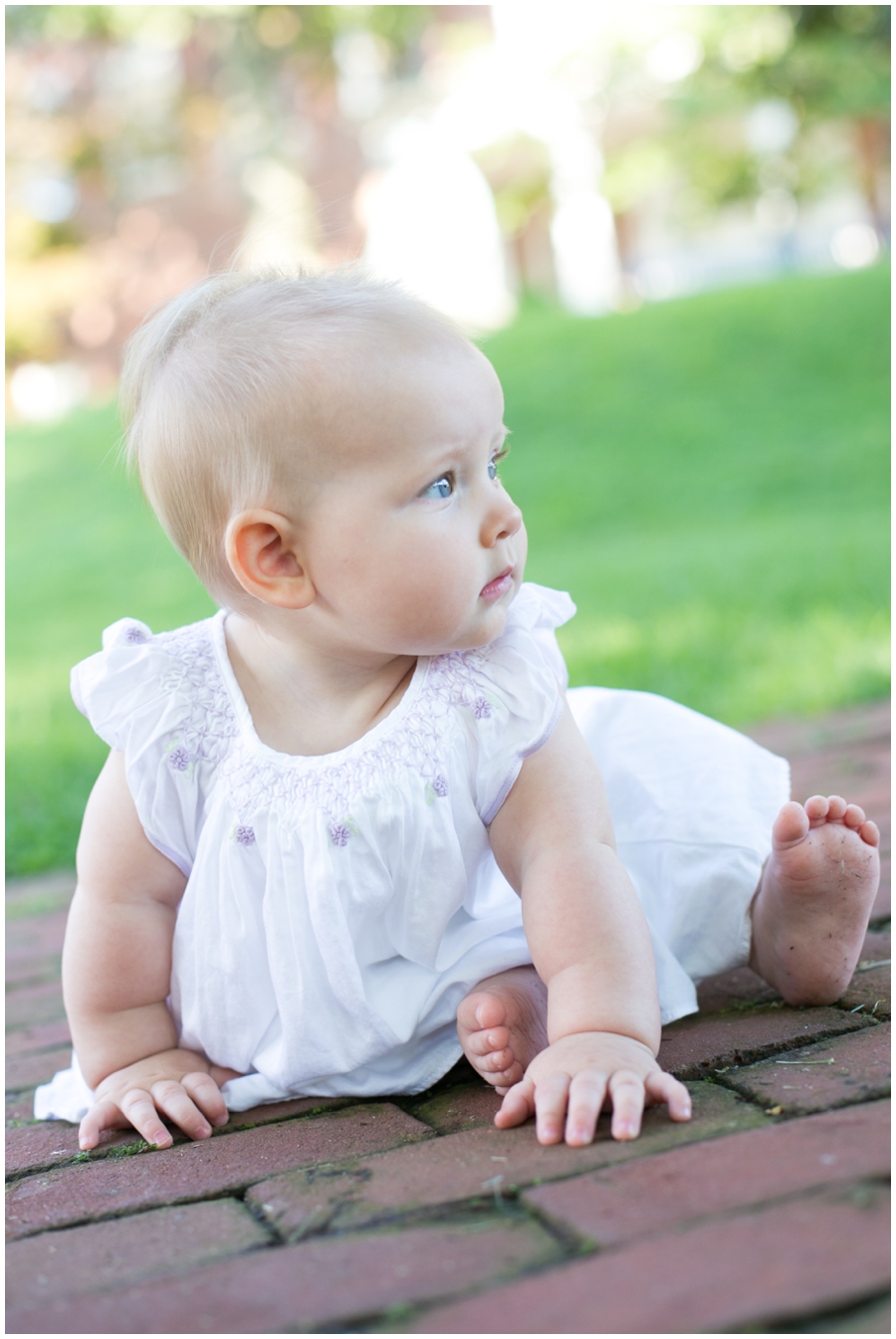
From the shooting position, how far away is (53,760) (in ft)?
14.3

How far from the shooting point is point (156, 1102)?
1737mm

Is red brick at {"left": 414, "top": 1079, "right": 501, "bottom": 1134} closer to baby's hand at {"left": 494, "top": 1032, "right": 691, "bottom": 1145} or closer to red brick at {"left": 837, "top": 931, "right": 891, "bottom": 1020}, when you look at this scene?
baby's hand at {"left": 494, "top": 1032, "right": 691, "bottom": 1145}

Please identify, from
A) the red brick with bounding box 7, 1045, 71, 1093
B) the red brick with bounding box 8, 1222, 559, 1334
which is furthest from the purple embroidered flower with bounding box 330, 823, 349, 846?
the red brick with bounding box 7, 1045, 71, 1093

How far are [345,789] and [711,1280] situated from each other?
0.81 meters

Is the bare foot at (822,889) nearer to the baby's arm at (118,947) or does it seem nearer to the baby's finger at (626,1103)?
the baby's finger at (626,1103)

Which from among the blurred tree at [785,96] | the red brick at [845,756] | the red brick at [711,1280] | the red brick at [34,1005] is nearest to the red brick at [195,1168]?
the red brick at [711,1280]

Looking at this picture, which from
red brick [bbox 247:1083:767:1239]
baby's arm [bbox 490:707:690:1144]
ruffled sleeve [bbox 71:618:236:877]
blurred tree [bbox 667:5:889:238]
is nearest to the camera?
red brick [bbox 247:1083:767:1239]

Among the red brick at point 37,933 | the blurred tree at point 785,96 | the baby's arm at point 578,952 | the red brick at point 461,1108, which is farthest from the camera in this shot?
the blurred tree at point 785,96

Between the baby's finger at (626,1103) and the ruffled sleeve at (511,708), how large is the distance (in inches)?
16.0

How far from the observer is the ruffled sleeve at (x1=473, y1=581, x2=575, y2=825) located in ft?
5.50

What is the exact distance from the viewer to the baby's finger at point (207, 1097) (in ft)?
5.69

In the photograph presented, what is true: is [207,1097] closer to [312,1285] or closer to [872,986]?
[312,1285]

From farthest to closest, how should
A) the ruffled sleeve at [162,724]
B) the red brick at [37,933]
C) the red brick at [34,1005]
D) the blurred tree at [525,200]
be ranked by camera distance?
the blurred tree at [525,200] → the red brick at [37,933] → the red brick at [34,1005] → the ruffled sleeve at [162,724]

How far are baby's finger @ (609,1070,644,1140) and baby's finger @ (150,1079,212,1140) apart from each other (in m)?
0.56
